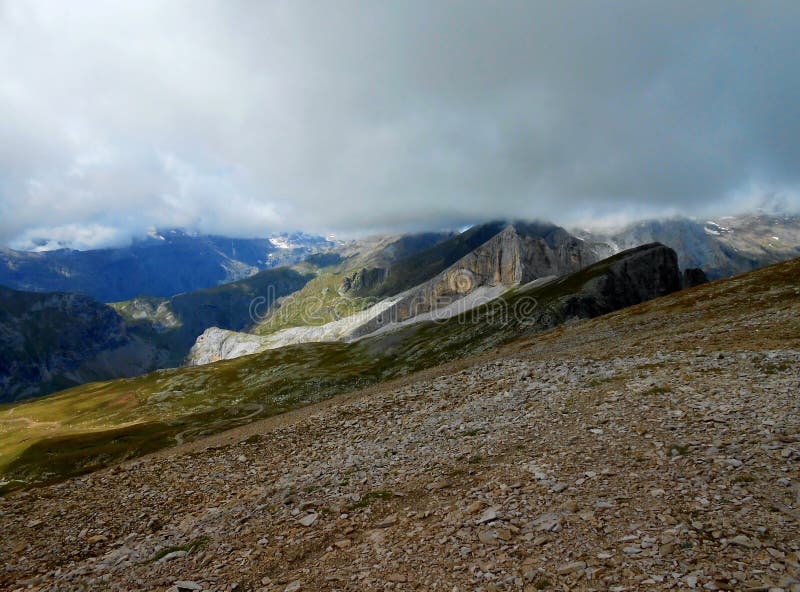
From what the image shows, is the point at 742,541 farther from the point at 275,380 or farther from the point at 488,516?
the point at 275,380

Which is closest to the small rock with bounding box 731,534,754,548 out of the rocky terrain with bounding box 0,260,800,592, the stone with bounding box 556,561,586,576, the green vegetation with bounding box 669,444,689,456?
the rocky terrain with bounding box 0,260,800,592

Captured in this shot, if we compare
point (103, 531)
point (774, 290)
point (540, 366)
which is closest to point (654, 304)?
point (774, 290)

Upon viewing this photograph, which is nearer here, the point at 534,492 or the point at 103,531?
the point at 534,492

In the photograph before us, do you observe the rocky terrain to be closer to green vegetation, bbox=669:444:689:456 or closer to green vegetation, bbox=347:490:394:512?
green vegetation, bbox=669:444:689:456

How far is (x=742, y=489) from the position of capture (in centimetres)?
1114

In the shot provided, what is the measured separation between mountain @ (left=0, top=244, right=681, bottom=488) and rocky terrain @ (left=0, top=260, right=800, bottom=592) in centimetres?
6056

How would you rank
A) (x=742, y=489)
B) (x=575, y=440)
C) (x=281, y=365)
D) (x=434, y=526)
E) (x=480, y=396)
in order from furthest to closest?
(x=281, y=365) < (x=480, y=396) < (x=575, y=440) < (x=434, y=526) < (x=742, y=489)

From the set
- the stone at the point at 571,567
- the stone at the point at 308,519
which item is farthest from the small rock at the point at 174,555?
the stone at the point at 571,567

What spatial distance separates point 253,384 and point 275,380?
12.5 metres

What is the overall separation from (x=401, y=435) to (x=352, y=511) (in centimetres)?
815

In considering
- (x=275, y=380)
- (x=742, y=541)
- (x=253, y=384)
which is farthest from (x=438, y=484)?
(x=253, y=384)

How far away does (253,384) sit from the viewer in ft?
454

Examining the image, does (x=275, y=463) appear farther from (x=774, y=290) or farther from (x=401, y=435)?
(x=774, y=290)

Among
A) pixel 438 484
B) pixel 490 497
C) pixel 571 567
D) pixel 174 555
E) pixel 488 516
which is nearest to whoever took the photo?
pixel 571 567
